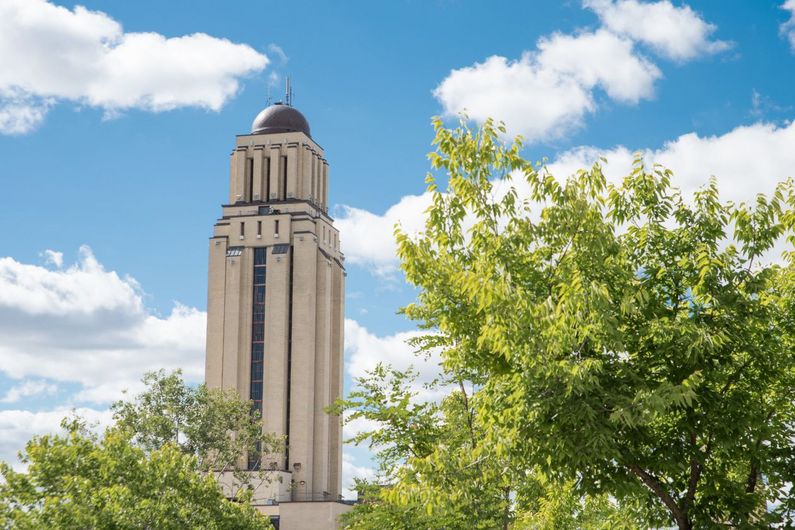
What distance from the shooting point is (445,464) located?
12992mm

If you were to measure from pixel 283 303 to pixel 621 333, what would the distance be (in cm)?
8365

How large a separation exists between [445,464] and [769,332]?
4.67m

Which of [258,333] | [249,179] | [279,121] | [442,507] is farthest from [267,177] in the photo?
[442,507]

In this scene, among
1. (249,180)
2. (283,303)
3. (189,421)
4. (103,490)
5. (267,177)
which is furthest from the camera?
(267,177)

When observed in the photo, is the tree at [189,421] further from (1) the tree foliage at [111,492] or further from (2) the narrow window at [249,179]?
(2) the narrow window at [249,179]

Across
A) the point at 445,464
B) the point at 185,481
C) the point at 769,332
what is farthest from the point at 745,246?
the point at 185,481

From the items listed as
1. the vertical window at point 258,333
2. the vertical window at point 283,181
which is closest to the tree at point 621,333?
the vertical window at point 258,333

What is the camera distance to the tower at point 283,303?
300 ft

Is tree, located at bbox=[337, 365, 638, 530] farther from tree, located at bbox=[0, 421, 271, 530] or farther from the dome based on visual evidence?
the dome

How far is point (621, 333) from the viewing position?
1220cm

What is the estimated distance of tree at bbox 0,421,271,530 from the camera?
26.7 metres

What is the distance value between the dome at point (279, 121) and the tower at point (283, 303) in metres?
0.30

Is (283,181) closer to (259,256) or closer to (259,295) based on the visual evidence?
(259,256)

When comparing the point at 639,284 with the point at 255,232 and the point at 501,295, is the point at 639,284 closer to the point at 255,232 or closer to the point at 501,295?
the point at 501,295
